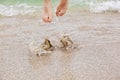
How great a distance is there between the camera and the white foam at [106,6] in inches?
255

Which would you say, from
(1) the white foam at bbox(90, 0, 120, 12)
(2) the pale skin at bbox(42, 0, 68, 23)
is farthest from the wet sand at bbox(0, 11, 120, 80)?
(1) the white foam at bbox(90, 0, 120, 12)

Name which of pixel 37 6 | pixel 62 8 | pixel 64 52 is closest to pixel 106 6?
pixel 37 6

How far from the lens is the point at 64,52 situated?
3.87 meters

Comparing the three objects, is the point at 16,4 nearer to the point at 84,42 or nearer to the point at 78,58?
the point at 84,42

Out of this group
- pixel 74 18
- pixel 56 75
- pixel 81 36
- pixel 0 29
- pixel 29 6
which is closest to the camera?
pixel 56 75

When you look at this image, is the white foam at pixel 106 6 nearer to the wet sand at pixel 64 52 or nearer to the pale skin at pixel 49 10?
the wet sand at pixel 64 52

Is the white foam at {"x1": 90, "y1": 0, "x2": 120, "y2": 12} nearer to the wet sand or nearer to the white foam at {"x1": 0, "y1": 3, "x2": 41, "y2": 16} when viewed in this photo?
the wet sand

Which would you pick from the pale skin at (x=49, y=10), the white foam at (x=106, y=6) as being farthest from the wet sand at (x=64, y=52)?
the white foam at (x=106, y=6)

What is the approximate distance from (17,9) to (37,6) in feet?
1.67

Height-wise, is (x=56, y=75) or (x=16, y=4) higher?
(x=16, y=4)

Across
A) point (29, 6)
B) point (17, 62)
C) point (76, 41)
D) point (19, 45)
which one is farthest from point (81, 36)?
point (29, 6)

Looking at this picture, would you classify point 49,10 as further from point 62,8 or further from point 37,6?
point 37,6

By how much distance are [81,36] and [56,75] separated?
1345 mm

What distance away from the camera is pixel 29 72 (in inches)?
129
